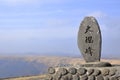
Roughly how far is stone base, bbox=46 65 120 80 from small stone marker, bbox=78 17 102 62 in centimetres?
79

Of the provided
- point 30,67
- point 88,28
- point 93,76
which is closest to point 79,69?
point 93,76

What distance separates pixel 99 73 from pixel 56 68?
1.77 metres

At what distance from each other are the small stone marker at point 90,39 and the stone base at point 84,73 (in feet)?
2.60

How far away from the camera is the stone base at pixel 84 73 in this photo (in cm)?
1427

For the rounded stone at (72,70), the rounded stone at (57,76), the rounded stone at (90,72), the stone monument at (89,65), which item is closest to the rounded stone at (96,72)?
the stone monument at (89,65)

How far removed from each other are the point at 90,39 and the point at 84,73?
4.93 feet

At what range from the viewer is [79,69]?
15.0 meters

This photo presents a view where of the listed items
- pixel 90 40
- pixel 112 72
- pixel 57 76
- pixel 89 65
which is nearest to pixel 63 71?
pixel 57 76

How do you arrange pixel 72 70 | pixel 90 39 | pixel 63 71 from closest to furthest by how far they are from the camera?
pixel 72 70
pixel 63 71
pixel 90 39

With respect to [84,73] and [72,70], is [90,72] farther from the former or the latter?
[72,70]

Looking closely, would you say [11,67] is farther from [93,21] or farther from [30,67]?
[93,21]

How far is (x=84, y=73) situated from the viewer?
15.0m

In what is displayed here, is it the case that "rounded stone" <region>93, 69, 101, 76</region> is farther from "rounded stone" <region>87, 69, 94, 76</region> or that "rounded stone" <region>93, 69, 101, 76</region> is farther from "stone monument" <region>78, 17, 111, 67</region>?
"stone monument" <region>78, 17, 111, 67</region>

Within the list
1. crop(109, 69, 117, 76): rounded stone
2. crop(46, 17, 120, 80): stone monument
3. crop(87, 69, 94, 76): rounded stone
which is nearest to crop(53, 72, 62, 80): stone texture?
crop(46, 17, 120, 80): stone monument
